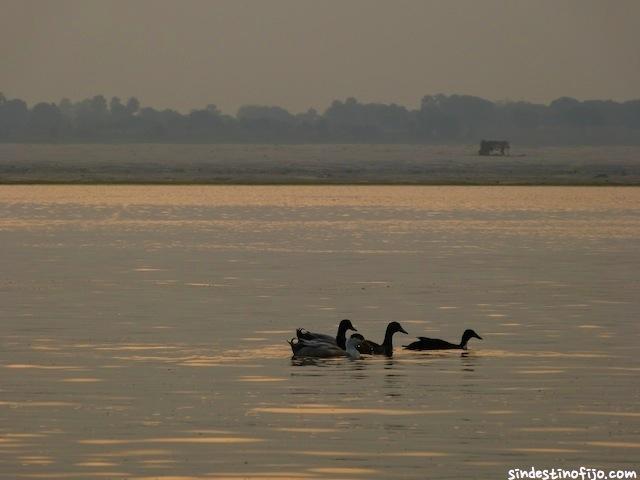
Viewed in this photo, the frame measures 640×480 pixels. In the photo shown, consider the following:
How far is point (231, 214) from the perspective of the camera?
78562 millimetres

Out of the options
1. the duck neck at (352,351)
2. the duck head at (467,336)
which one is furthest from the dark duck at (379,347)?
the duck head at (467,336)

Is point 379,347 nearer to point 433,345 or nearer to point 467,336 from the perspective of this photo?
point 433,345

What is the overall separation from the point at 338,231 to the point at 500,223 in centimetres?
1067

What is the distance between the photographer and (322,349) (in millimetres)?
24688

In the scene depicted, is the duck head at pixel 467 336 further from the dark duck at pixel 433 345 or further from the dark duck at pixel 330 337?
the dark duck at pixel 330 337

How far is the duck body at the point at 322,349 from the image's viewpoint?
24.3 m

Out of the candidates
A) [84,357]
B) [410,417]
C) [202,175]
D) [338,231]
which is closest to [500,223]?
[338,231]

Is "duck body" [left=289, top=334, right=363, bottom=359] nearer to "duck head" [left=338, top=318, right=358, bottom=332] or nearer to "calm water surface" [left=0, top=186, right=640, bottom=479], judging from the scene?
"calm water surface" [left=0, top=186, right=640, bottom=479]

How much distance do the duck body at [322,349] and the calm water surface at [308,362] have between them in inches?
13.1

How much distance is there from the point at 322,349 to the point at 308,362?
68 centimetres

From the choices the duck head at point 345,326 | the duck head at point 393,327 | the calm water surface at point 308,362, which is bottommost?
the calm water surface at point 308,362

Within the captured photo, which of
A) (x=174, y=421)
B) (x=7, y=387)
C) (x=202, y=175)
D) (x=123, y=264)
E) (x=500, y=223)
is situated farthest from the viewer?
(x=202, y=175)

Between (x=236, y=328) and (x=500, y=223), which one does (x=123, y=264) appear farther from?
(x=500, y=223)

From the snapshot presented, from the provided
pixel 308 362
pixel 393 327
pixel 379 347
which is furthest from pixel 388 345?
pixel 308 362
